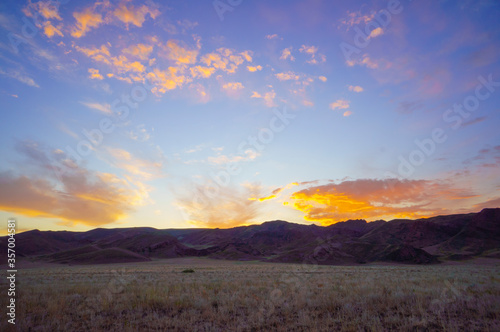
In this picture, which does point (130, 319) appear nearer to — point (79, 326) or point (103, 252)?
point (79, 326)

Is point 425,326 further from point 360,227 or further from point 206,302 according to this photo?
point 360,227

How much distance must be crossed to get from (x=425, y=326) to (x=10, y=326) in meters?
12.8

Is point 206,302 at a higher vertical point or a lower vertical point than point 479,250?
higher

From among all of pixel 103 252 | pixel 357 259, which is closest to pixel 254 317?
pixel 357 259

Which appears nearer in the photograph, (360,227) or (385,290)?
(385,290)

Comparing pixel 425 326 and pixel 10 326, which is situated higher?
pixel 10 326

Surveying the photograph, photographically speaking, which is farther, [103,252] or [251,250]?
[251,250]

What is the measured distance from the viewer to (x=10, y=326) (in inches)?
341

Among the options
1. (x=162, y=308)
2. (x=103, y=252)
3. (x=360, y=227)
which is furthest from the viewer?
(x=360, y=227)

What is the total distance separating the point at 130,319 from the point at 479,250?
9370cm

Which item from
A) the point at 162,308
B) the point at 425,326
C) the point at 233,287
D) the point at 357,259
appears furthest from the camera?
the point at 357,259

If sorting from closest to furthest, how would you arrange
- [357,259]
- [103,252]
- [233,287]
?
[233,287], [357,259], [103,252]

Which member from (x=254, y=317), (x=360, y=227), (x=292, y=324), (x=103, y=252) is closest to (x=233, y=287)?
(x=254, y=317)

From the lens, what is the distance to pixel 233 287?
16.4 meters
